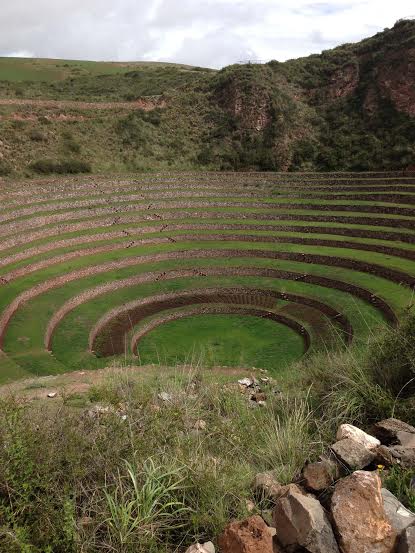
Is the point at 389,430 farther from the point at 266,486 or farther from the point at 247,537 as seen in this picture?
the point at 247,537

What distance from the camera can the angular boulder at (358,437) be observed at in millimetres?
5262

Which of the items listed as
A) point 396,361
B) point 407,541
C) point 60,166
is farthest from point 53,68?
point 407,541

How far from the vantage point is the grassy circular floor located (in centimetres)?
1833

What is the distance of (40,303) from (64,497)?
16.9 m

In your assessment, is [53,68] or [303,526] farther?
[53,68]

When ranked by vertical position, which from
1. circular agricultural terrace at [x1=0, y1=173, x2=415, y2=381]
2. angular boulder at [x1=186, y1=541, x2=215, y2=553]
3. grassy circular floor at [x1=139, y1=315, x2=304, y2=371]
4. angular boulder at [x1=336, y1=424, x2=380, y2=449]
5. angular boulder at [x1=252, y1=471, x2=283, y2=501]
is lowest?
grassy circular floor at [x1=139, y1=315, x2=304, y2=371]

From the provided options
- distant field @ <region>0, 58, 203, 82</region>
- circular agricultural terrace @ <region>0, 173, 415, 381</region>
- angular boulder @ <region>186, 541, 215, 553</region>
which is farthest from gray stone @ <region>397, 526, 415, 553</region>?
distant field @ <region>0, 58, 203, 82</region>

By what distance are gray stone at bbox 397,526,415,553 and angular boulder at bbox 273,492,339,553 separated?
522 millimetres

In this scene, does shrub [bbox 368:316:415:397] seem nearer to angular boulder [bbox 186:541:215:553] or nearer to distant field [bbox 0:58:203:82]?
angular boulder [bbox 186:541:215:553]

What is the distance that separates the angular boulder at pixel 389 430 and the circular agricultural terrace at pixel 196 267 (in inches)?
355

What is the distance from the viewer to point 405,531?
13.1 feet

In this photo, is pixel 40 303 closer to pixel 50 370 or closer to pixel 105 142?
pixel 50 370

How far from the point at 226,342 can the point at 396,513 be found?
15823 mm

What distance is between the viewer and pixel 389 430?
5578 millimetres
